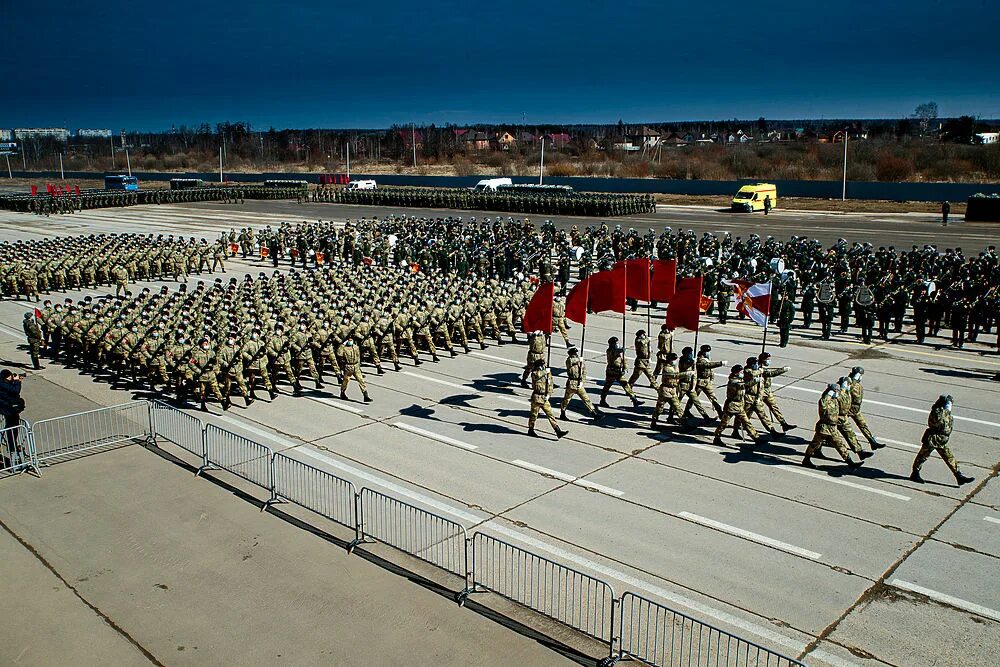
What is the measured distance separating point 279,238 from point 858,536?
30.2 metres

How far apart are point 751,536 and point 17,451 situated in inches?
424

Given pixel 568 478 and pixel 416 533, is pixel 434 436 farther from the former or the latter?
pixel 416 533

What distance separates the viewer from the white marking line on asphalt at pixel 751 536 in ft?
32.8

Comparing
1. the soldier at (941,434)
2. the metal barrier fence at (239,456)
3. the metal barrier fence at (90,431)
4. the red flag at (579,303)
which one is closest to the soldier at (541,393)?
the red flag at (579,303)

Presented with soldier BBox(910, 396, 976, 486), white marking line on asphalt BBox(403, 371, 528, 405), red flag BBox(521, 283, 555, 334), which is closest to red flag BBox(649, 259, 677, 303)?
red flag BBox(521, 283, 555, 334)

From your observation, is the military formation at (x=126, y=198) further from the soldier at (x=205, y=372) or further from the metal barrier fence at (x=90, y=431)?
the metal barrier fence at (x=90, y=431)

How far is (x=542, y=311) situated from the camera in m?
15.7

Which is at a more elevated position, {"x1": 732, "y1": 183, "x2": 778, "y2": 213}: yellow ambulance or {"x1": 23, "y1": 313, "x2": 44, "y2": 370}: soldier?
{"x1": 732, "y1": 183, "x2": 778, "y2": 213}: yellow ambulance

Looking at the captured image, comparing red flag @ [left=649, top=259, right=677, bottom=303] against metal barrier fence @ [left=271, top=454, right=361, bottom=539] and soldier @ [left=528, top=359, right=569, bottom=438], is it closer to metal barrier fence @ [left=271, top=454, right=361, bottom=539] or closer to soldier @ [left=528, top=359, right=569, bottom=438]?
soldier @ [left=528, top=359, right=569, bottom=438]

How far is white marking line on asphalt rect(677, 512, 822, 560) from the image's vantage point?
32.8 feet

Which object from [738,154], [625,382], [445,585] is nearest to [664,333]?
[625,382]

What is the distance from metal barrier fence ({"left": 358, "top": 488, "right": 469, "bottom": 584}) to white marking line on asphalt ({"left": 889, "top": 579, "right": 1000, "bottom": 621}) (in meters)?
4.94

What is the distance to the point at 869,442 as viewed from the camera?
513 inches

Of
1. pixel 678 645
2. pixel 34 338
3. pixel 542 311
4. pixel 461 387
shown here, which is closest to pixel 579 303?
pixel 542 311
